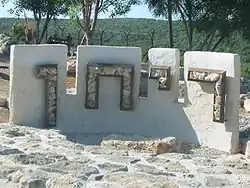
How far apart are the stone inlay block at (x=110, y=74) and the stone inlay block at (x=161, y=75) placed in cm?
28

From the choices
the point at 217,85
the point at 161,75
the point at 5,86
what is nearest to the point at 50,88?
the point at 161,75

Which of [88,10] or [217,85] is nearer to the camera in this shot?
[217,85]

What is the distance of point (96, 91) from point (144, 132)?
34.0 inches

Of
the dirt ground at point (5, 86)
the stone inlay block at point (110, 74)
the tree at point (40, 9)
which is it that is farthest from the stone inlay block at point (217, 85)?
the tree at point (40, 9)

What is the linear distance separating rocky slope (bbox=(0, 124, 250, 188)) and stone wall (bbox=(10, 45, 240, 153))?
2.96 ft

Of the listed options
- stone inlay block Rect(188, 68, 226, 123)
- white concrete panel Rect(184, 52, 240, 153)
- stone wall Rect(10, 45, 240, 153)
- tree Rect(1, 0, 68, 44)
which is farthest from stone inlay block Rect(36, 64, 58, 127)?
tree Rect(1, 0, 68, 44)

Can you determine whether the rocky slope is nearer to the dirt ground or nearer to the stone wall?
the stone wall

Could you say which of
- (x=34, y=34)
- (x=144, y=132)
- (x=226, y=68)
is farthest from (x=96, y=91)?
(x=34, y=34)

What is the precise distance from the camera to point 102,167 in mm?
5328

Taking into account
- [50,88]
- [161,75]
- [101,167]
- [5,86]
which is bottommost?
[101,167]

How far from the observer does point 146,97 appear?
7746mm

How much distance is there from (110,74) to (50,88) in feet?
2.71

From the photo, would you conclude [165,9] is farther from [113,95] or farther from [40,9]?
[113,95]

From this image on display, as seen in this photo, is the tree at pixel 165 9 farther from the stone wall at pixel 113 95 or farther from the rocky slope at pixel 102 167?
the rocky slope at pixel 102 167
